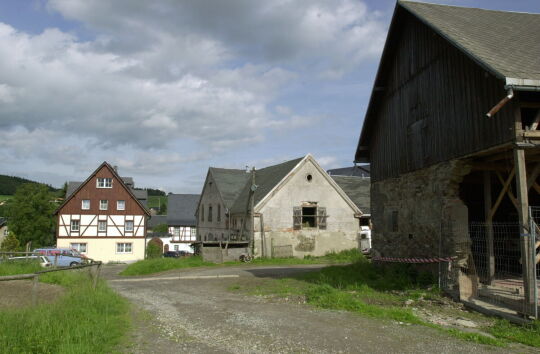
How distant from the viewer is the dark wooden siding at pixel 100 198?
143 ft

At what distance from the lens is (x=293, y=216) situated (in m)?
28.8

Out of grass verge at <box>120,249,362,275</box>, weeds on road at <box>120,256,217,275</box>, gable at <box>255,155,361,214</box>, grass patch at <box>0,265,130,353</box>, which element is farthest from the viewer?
gable at <box>255,155,361,214</box>

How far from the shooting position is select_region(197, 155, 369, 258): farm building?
27922 mm

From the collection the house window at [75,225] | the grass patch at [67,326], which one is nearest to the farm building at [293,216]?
the grass patch at [67,326]

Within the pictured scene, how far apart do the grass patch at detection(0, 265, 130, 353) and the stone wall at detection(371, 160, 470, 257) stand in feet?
29.3

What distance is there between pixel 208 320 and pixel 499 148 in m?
7.85

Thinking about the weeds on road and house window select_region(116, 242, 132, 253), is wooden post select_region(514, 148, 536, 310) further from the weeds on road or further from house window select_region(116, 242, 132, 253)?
house window select_region(116, 242, 132, 253)

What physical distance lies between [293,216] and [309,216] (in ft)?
3.62

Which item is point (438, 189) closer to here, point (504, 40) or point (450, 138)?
point (450, 138)

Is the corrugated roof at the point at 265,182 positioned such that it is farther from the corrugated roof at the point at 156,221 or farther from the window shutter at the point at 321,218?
the corrugated roof at the point at 156,221

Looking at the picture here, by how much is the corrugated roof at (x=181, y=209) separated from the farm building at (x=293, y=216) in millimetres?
30154

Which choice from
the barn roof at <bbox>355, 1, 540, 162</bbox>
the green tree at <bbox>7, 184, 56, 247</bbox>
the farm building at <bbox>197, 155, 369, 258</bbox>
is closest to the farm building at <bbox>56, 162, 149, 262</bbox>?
the green tree at <bbox>7, 184, 56, 247</bbox>

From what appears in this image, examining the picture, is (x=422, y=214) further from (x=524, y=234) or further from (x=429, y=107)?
(x=524, y=234)

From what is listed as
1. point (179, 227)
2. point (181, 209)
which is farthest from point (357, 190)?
point (181, 209)
